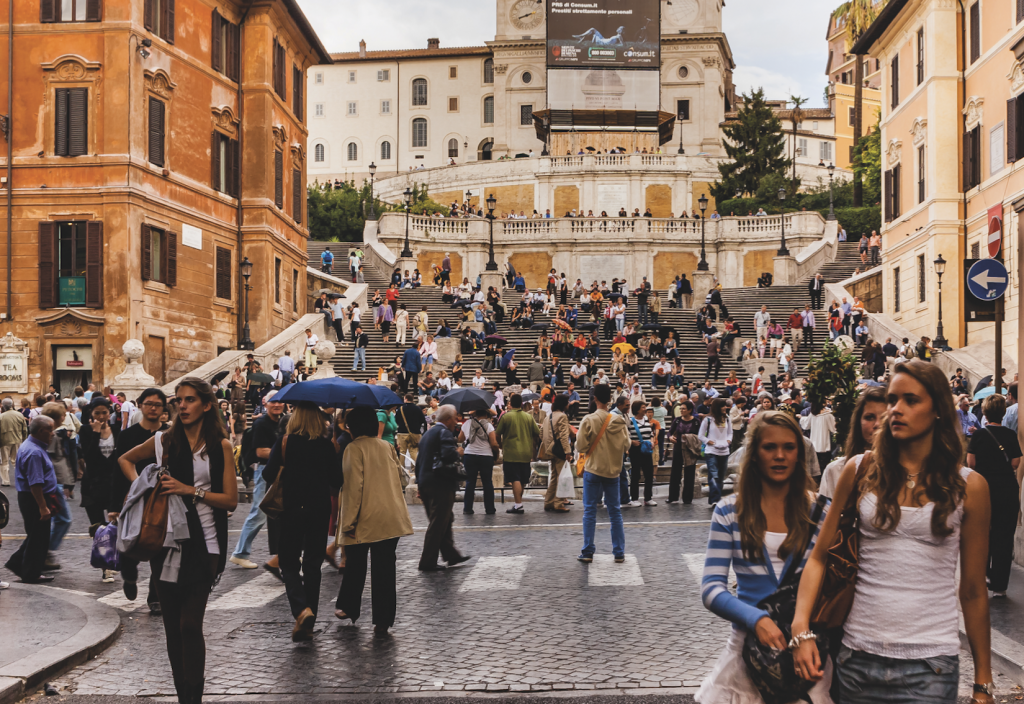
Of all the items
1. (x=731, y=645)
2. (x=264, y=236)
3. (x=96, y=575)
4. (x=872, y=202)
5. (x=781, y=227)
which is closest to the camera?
(x=731, y=645)

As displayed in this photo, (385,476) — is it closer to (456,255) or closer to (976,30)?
(976,30)

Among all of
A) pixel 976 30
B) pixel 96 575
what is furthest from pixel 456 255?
pixel 96 575

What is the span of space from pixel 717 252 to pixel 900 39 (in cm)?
1668

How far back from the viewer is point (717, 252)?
2153 inches

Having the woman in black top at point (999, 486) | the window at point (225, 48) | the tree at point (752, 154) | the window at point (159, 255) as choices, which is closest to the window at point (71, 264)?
the window at point (159, 255)

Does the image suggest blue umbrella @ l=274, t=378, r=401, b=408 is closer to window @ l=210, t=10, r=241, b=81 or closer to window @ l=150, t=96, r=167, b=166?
window @ l=150, t=96, r=167, b=166

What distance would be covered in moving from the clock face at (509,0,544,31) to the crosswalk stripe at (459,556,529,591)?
76961mm

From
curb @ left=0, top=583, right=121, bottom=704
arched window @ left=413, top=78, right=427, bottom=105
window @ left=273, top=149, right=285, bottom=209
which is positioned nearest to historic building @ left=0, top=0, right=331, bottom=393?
window @ left=273, top=149, right=285, bottom=209

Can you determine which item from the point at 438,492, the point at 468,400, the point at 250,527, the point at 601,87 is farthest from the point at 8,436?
the point at 601,87

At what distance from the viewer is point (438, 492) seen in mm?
12078

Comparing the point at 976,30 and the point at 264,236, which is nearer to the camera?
the point at 976,30

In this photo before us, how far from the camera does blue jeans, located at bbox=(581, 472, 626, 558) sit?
12.2 metres

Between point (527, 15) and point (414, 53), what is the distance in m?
14.7

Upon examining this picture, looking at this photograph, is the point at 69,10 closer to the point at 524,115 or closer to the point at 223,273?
the point at 223,273
